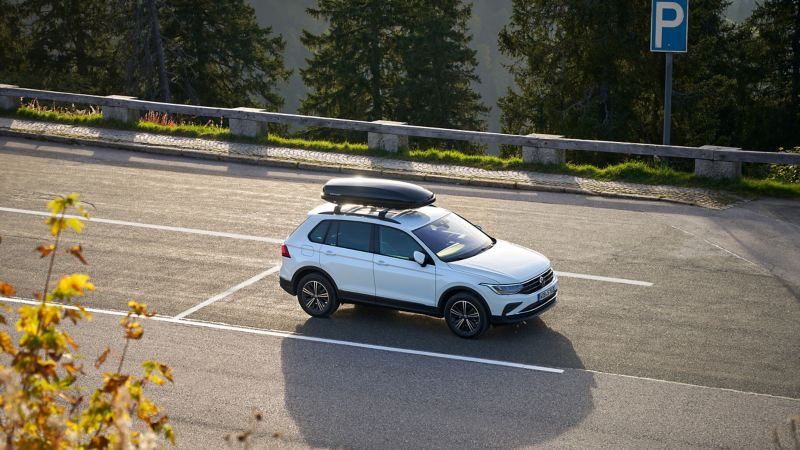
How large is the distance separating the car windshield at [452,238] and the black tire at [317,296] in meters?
1.53

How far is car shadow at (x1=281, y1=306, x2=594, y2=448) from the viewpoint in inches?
442

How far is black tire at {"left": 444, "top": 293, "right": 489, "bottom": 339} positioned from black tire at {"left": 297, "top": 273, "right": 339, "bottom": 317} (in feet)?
5.81

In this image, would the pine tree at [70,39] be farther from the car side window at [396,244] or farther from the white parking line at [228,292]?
the car side window at [396,244]

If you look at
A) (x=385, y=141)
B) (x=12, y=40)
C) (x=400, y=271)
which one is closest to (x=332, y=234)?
(x=400, y=271)

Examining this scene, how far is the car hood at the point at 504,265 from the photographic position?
1409 cm

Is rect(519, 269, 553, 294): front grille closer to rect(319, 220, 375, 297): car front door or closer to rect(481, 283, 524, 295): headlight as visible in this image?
rect(481, 283, 524, 295): headlight

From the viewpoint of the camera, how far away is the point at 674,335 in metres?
14.3

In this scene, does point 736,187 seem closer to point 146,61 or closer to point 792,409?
point 792,409

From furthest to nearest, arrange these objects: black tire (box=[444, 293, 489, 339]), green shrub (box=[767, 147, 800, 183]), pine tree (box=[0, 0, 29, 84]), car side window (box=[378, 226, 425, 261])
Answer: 1. pine tree (box=[0, 0, 29, 84])
2. green shrub (box=[767, 147, 800, 183])
3. car side window (box=[378, 226, 425, 261])
4. black tire (box=[444, 293, 489, 339])

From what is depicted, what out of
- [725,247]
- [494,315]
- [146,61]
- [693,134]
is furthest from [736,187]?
[146,61]

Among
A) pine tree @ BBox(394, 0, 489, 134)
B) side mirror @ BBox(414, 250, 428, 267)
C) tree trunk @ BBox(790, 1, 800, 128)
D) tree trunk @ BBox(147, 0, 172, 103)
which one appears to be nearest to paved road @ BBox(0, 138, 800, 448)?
side mirror @ BBox(414, 250, 428, 267)

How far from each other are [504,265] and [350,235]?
2258 millimetres

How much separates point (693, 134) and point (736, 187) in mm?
17296

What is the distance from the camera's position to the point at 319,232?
15.2 m
